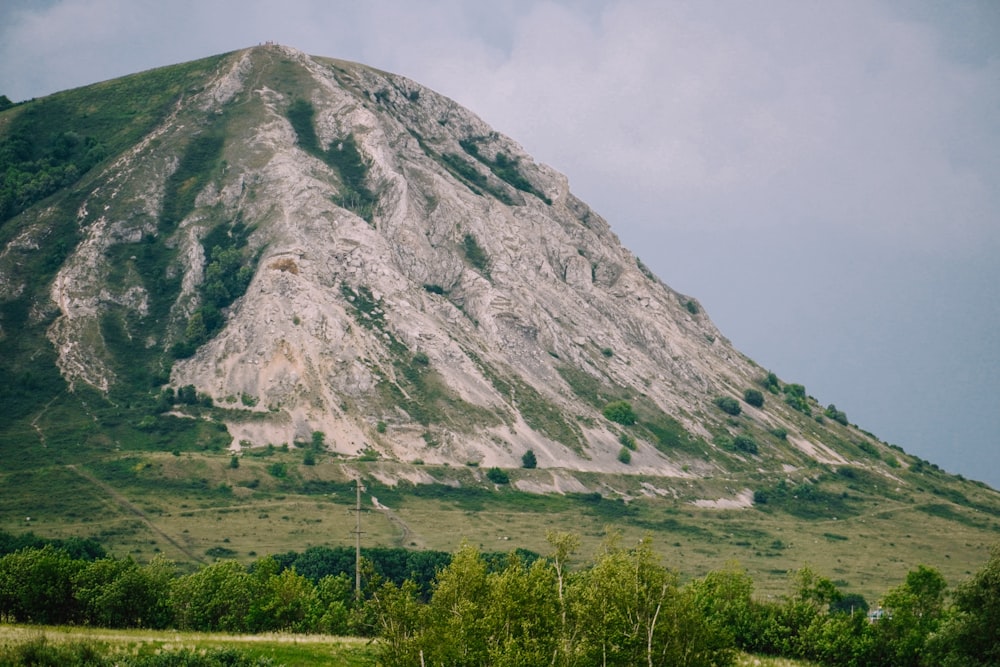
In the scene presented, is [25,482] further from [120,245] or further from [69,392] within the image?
[120,245]

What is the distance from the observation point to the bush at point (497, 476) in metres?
161

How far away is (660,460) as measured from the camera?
187 m

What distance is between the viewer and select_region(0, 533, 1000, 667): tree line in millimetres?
39625

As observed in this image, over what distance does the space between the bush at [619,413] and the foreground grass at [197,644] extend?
14103 centimetres

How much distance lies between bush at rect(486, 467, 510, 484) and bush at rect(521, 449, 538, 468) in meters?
7.26

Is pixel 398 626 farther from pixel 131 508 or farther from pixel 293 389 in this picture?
pixel 293 389

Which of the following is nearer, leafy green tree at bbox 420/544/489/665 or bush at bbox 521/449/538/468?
leafy green tree at bbox 420/544/489/665

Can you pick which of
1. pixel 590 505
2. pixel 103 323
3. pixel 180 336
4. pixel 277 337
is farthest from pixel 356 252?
pixel 590 505

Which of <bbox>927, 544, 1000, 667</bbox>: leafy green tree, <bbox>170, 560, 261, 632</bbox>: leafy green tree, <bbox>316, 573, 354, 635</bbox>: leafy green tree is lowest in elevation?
<bbox>316, 573, 354, 635</bbox>: leafy green tree

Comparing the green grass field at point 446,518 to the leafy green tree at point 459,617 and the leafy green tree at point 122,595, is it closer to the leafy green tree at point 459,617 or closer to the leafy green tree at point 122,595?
the leafy green tree at point 122,595

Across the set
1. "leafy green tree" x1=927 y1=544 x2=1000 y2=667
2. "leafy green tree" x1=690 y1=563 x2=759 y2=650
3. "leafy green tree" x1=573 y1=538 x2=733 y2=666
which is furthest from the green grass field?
"leafy green tree" x1=573 y1=538 x2=733 y2=666

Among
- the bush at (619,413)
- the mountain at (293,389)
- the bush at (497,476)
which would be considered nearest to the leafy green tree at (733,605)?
the mountain at (293,389)

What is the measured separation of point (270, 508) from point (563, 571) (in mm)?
96976

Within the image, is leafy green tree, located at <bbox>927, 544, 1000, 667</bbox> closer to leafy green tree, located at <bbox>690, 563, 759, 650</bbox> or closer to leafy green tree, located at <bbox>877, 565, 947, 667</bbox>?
leafy green tree, located at <bbox>877, 565, 947, 667</bbox>
